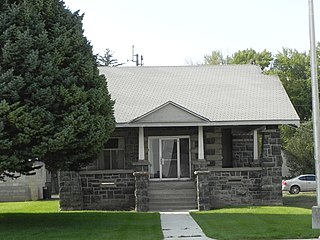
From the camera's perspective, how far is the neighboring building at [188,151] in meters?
24.5

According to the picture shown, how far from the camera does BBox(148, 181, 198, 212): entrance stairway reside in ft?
79.4

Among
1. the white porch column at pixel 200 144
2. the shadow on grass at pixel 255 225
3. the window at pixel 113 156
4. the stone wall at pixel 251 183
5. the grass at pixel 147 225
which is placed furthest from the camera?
the window at pixel 113 156

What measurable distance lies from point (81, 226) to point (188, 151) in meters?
9.91

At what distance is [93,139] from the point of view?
16.8m

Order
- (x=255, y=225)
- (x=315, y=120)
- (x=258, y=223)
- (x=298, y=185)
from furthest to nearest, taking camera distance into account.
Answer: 1. (x=298, y=185)
2. (x=258, y=223)
3. (x=255, y=225)
4. (x=315, y=120)

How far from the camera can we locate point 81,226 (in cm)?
1767

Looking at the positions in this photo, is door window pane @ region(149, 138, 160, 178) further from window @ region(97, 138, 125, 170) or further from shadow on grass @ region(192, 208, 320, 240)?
shadow on grass @ region(192, 208, 320, 240)

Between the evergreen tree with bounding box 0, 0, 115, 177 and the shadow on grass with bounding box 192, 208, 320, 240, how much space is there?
4189mm

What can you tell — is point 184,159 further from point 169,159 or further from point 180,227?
point 180,227

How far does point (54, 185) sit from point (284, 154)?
65.5 feet

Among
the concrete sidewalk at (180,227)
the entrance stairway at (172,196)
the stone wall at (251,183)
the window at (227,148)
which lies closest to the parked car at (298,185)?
the window at (227,148)

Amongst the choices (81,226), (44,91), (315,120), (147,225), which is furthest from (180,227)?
(44,91)

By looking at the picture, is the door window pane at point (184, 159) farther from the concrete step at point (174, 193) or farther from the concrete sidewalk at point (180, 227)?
the concrete sidewalk at point (180, 227)

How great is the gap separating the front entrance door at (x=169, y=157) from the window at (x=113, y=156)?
1333 mm
